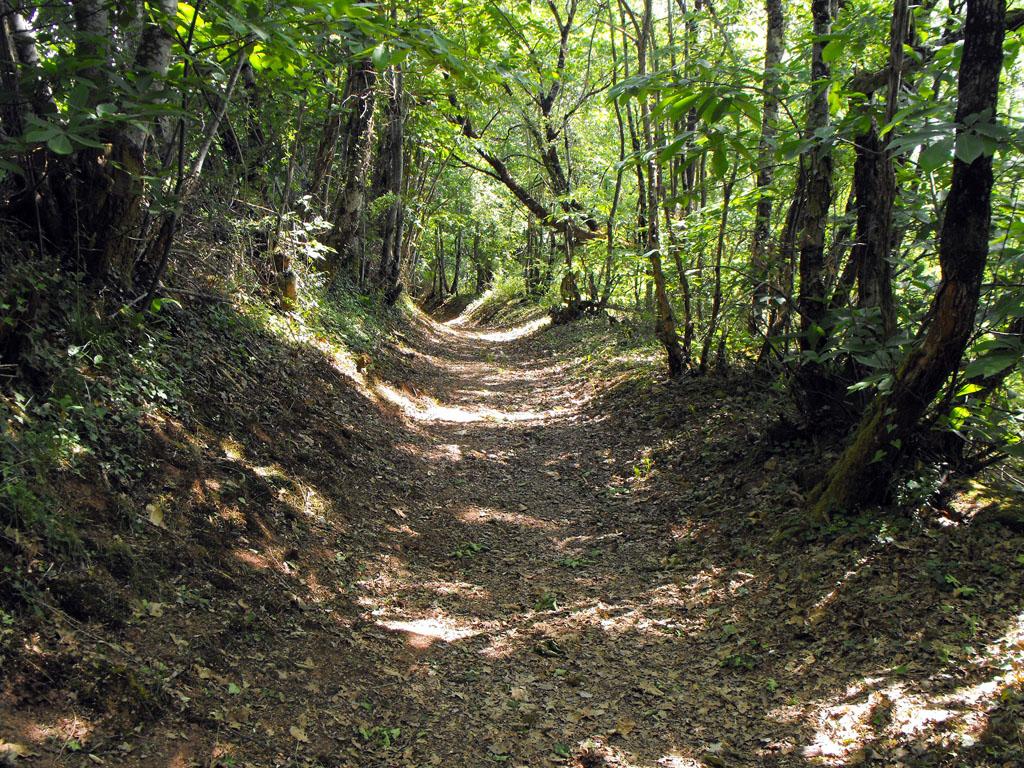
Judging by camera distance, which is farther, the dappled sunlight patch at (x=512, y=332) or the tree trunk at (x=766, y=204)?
the dappled sunlight patch at (x=512, y=332)

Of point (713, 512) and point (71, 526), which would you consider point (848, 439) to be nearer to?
point (713, 512)

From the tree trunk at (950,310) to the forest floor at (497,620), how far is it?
1.28ft

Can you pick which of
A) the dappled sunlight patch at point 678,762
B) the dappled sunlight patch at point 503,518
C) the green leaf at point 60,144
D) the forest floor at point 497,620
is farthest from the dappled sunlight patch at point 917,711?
the green leaf at point 60,144

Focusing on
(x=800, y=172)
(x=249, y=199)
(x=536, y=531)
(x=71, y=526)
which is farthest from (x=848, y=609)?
(x=249, y=199)

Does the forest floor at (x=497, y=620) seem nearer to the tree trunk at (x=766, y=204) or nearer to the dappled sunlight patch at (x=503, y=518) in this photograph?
the dappled sunlight patch at (x=503, y=518)

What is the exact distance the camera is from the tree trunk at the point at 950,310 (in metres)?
3.85

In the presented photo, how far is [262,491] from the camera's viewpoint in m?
5.72

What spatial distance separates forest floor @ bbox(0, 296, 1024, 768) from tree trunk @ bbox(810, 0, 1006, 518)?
0.39 metres

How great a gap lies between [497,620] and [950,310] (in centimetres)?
397

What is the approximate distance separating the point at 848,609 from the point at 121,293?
6.45 metres

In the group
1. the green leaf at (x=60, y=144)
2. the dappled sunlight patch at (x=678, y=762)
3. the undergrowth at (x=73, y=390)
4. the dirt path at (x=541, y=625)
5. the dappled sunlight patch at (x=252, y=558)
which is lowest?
the dappled sunlight patch at (x=678, y=762)

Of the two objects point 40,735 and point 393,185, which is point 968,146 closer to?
point 40,735

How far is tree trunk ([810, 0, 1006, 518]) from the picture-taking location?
12.6 ft

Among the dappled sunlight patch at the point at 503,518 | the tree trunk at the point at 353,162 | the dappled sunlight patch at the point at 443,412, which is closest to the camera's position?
the dappled sunlight patch at the point at 503,518
